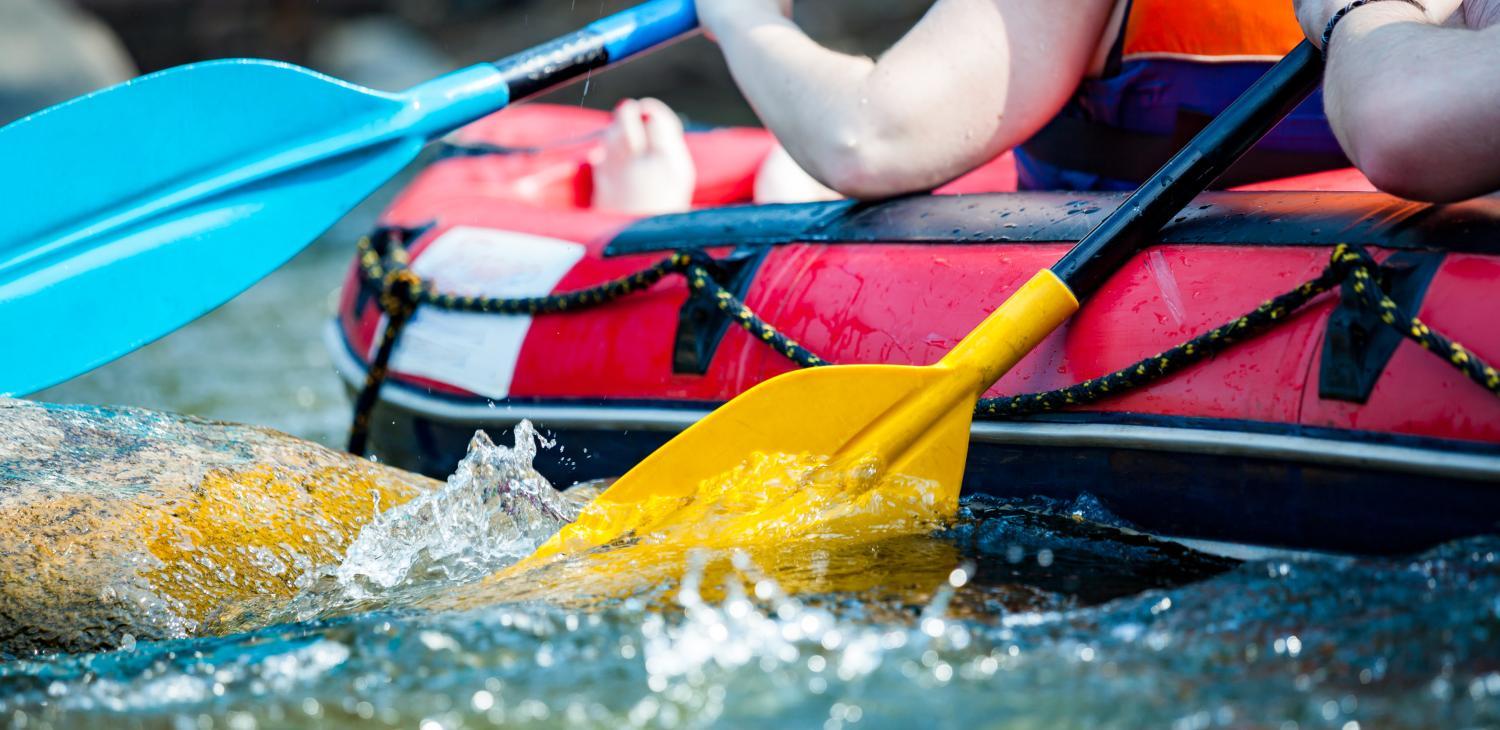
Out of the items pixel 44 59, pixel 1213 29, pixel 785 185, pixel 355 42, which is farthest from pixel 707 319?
pixel 355 42

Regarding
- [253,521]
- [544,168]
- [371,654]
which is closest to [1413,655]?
[371,654]

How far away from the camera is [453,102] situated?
89.6 inches

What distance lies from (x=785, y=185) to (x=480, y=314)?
987 millimetres

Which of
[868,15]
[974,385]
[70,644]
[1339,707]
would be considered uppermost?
[868,15]

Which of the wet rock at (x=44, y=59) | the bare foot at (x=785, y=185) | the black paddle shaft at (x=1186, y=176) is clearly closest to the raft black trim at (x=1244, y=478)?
the black paddle shaft at (x=1186, y=176)

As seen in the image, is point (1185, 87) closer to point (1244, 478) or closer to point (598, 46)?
point (1244, 478)

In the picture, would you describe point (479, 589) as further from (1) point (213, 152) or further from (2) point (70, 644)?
(1) point (213, 152)

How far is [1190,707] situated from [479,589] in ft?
2.44

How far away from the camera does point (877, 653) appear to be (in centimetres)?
118

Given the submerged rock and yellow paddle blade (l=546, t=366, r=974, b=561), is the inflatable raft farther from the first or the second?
the submerged rock

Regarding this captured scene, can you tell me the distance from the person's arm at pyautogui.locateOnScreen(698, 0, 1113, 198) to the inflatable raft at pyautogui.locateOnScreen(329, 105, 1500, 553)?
7 cm

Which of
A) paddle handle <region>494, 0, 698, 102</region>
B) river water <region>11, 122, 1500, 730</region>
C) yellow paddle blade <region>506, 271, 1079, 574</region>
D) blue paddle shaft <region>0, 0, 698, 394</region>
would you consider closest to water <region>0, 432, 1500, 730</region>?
river water <region>11, 122, 1500, 730</region>

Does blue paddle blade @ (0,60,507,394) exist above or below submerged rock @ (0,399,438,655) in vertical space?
above

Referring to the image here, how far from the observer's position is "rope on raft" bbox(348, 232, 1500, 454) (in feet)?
4.50
